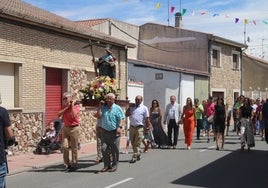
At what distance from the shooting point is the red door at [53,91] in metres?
15.9

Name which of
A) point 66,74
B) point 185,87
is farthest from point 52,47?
point 185,87

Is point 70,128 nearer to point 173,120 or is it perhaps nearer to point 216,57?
point 173,120

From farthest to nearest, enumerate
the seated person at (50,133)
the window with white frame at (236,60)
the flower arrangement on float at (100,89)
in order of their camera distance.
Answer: the window with white frame at (236,60)
the seated person at (50,133)
the flower arrangement on float at (100,89)

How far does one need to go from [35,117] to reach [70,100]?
14.6ft

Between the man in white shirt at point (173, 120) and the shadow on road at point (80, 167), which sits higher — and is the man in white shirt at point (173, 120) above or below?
above

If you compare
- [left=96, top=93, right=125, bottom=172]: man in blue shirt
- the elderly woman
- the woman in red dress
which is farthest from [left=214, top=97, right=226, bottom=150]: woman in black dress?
[left=96, top=93, right=125, bottom=172]: man in blue shirt

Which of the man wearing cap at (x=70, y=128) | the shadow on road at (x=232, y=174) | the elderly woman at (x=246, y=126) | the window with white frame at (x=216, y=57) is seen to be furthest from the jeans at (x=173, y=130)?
the window with white frame at (x=216, y=57)

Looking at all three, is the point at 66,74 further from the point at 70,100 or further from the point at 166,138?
the point at 70,100

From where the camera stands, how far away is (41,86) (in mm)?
15062

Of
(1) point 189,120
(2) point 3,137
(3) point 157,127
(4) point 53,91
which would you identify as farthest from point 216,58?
(2) point 3,137

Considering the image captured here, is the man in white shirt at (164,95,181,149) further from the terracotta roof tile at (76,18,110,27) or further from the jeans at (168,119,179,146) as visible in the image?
the terracotta roof tile at (76,18,110,27)

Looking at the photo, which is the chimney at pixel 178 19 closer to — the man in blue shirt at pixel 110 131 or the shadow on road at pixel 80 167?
the shadow on road at pixel 80 167

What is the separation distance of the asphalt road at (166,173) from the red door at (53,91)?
3.43 m

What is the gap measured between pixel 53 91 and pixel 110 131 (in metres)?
6.22
